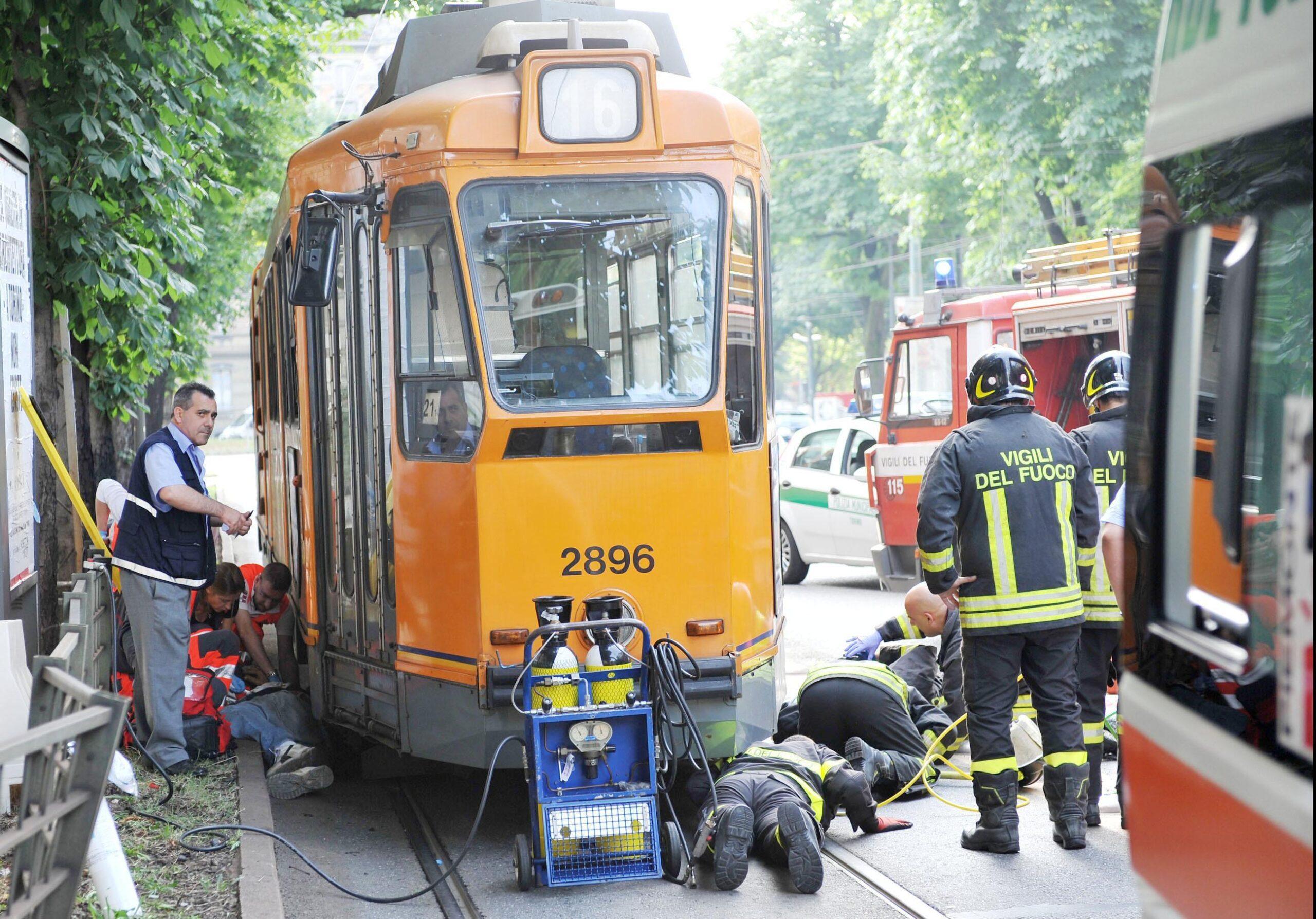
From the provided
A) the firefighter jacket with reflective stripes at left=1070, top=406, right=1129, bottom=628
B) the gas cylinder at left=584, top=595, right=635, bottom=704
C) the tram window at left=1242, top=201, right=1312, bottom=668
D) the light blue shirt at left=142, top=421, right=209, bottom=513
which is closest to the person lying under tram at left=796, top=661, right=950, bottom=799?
the firefighter jacket with reflective stripes at left=1070, top=406, right=1129, bottom=628

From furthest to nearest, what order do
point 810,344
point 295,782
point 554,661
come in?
1. point 810,344
2. point 295,782
3. point 554,661

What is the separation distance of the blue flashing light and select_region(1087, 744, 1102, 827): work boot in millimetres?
8283

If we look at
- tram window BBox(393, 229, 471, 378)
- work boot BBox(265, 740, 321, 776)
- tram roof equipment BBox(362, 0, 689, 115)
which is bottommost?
work boot BBox(265, 740, 321, 776)

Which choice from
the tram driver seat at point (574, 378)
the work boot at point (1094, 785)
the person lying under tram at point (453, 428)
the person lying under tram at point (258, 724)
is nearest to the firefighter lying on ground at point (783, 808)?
the work boot at point (1094, 785)

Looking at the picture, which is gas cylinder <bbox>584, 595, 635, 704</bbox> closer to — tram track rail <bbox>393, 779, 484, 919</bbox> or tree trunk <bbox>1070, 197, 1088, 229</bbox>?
tram track rail <bbox>393, 779, 484, 919</bbox>

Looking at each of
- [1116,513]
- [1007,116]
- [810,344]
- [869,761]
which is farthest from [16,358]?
[810,344]

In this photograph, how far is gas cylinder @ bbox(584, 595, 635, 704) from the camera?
5.70 m

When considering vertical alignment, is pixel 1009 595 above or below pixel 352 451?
below

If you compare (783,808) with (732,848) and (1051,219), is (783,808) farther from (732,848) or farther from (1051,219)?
(1051,219)

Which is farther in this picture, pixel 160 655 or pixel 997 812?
pixel 160 655

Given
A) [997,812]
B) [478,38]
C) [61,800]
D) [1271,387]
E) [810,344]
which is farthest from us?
[810,344]

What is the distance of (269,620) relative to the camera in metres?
9.30

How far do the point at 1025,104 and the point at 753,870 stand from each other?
16904mm

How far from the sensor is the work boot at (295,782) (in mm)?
7062
